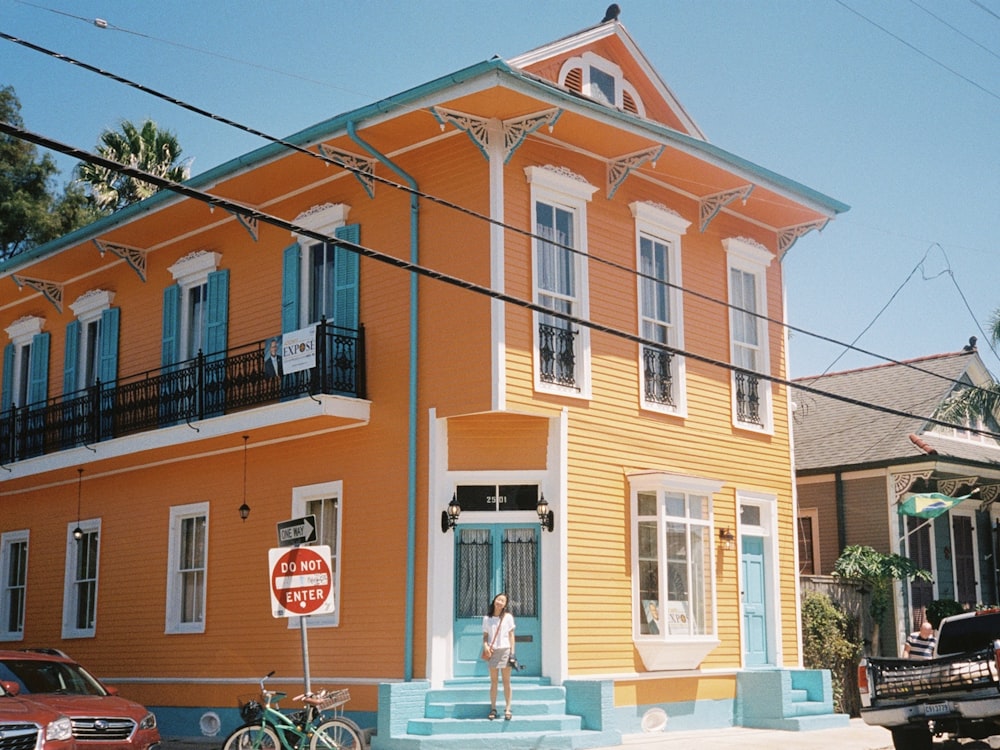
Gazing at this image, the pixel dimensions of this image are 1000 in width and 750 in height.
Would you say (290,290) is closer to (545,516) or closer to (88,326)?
(545,516)

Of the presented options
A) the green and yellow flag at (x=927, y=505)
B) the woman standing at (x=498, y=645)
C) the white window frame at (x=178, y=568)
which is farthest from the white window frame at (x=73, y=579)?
the green and yellow flag at (x=927, y=505)

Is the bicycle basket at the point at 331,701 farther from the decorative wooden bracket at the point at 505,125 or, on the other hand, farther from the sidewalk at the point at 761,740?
the decorative wooden bracket at the point at 505,125

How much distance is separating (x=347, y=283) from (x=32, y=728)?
8117 mm

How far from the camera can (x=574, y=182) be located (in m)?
18.3

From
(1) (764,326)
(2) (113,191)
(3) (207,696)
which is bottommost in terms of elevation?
(3) (207,696)

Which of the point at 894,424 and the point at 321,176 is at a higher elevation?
the point at 321,176

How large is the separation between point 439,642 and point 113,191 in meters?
26.4

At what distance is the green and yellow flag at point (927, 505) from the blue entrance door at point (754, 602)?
15.2ft

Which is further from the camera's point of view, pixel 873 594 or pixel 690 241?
pixel 873 594

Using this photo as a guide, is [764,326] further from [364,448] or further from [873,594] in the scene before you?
[364,448]

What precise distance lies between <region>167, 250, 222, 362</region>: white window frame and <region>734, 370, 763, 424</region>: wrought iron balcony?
8.77 m

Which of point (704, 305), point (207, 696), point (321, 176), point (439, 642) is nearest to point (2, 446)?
point (207, 696)

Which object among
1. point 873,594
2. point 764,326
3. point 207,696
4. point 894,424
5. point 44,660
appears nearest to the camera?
A: point 44,660

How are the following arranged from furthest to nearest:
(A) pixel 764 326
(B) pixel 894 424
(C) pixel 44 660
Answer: (B) pixel 894 424 → (A) pixel 764 326 → (C) pixel 44 660
